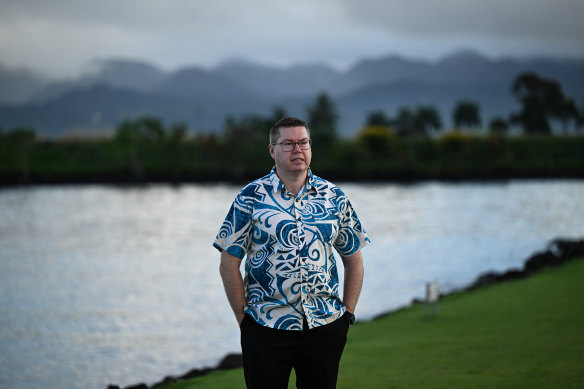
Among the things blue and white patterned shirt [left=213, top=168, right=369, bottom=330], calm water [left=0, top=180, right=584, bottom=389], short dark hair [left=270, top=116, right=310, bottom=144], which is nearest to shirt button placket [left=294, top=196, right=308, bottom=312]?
blue and white patterned shirt [left=213, top=168, right=369, bottom=330]

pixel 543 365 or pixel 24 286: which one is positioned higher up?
pixel 543 365

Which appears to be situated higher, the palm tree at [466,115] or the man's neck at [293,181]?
the palm tree at [466,115]

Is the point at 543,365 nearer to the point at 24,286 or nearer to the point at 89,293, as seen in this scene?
the point at 89,293

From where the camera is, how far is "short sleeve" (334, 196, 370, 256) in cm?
415

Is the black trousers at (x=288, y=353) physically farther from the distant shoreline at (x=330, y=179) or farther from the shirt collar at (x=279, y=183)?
the distant shoreline at (x=330, y=179)

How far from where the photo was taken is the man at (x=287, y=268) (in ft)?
13.0

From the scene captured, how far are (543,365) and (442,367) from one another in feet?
3.51

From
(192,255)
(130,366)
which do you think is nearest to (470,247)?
(192,255)

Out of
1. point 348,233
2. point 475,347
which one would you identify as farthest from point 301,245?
point 475,347

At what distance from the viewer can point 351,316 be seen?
13.9 feet

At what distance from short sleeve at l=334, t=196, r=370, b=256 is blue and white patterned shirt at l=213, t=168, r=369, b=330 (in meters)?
0.10

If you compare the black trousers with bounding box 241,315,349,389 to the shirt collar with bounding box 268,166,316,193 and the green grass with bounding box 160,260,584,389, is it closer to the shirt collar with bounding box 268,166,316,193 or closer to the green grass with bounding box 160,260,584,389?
the shirt collar with bounding box 268,166,316,193

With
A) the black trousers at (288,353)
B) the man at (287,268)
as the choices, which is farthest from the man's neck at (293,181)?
the black trousers at (288,353)

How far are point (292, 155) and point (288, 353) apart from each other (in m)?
1.15
